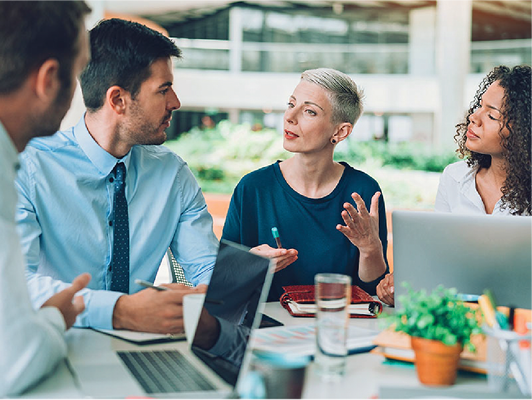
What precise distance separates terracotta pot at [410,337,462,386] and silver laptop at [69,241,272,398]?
332mm

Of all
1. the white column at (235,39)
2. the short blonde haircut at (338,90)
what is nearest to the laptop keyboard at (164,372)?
the short blonde haircut at (338,90)

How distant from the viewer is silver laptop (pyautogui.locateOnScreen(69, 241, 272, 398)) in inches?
43.6

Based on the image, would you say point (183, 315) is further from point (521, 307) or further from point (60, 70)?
point (521, 307)

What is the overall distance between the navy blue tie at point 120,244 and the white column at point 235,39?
469 inches

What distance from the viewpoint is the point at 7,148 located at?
3.48 feet

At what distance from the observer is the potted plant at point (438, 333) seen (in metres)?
1.12

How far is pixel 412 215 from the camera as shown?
1.43 meters

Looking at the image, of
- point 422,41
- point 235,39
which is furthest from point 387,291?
point 235,39

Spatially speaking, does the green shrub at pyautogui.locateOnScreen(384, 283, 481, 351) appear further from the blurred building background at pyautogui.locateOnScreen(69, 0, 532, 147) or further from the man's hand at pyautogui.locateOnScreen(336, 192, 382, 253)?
the blurred building background at pyautogui.locateOnScreen(69, 0, 532, 147)

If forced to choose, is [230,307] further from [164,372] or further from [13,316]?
[13,316]

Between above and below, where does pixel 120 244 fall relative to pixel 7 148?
below

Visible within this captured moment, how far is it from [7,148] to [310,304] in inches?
37.8

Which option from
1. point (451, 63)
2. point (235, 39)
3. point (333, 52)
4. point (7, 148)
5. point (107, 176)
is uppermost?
point (235, 39)

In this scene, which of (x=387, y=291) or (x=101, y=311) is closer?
(x=101, y=311)
